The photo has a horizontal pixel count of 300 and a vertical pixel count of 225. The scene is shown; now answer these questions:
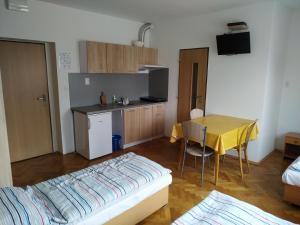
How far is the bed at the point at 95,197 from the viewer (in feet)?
4.88

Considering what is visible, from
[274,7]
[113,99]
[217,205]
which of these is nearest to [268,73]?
[274,7]

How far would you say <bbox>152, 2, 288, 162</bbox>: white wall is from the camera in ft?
10.9

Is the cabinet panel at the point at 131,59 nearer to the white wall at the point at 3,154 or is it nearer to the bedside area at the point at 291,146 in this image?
the white wall at the point at 3,154

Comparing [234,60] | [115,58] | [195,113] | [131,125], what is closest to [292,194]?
[195,113]

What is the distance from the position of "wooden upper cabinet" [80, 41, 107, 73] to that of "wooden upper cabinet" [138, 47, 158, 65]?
2.98ft

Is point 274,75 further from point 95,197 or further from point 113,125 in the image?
point 95,197

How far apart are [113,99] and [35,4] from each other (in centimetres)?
208

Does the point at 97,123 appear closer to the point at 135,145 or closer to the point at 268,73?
the point at 135,145

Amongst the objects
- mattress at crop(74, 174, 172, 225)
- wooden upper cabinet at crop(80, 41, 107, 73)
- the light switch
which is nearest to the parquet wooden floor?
mattress at crop(74, 174, 172, 225)

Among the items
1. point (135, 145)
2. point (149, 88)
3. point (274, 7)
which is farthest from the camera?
point (149, 88)

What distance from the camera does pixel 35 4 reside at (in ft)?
10.7

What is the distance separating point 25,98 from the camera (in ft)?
11.7

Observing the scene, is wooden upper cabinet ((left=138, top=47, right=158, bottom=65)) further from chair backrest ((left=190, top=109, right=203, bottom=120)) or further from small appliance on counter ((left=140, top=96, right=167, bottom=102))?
chair backrest ((left=190, top=109, right=203, bottom=120))

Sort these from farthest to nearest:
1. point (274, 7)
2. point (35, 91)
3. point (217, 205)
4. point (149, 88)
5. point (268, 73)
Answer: point (149, 88), point (35, 91), point (268, 73), point (274, 7), point (217, 205)
